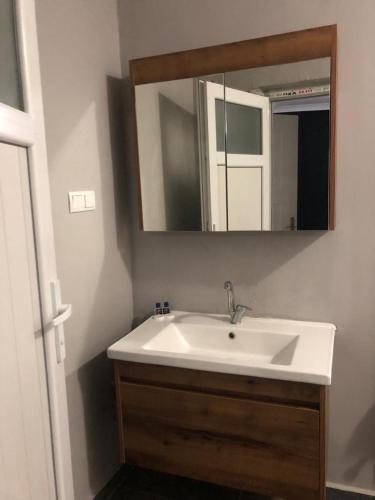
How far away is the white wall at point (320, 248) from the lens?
1.59 metres

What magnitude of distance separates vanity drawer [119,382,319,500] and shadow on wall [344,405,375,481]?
18.4 inches

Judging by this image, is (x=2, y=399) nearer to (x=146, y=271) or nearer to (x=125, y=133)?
(x=146, y=271)

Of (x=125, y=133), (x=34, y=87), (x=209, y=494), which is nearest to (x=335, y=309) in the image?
(x=209, y=494)

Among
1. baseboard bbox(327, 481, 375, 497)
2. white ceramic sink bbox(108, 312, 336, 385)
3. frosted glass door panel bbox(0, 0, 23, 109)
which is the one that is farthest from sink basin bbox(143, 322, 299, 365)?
frosted glass door panel bbox(0, 0, 23, 109)

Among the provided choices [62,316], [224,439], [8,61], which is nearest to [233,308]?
[224,439]

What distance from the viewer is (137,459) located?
165 cm

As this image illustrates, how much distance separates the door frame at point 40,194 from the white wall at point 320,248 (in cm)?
79

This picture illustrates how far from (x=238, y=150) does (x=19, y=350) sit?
1.11 m

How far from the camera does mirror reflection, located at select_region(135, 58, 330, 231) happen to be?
5.22ft

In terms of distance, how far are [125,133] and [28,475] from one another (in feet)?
4.66

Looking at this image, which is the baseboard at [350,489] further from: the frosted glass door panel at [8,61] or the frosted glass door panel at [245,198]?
the frosted glass door panel at [8,61]

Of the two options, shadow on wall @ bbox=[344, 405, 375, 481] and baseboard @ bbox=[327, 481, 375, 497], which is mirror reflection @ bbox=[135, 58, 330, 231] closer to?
shadow on wall @ bbox=[344, 405, 375, 481]

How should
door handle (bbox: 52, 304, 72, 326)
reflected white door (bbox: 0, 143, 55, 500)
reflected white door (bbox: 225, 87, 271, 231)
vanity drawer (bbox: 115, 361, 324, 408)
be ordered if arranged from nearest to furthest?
reflected white door (bbox: 0, 143, 55, 500), door handle (bbox: 52, 304, 72, 326), vanity drawer (bbox: 115, 361, 324, 408), reflected white door (bbox: 225, 87, 271, 231)

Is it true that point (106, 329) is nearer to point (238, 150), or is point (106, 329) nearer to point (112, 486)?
point (112, 486)
